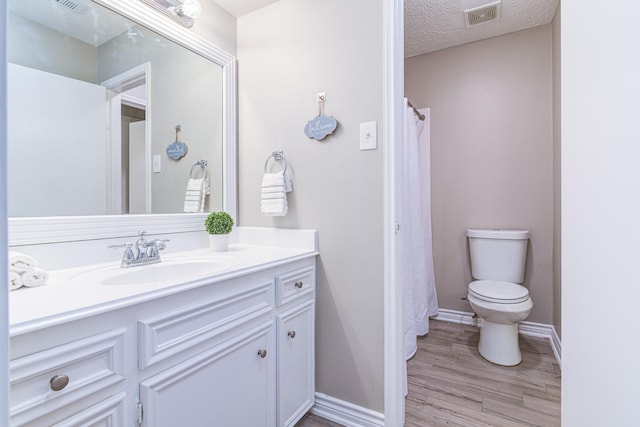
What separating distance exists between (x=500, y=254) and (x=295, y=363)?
177cm

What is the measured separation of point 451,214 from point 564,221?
1870mm

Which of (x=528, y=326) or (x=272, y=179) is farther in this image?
(x=528, y=326)

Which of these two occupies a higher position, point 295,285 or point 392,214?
point 392,214

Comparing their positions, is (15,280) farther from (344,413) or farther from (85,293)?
(344,413)

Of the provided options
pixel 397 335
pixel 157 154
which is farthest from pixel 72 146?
pixel 397 335

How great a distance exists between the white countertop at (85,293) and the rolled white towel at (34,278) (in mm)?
16

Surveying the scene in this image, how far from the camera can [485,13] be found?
2.08m

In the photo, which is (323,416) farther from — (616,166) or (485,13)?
(485,13)

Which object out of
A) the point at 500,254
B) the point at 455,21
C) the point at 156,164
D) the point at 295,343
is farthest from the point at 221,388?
the point at 455,21

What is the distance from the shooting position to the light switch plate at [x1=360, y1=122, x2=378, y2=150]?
1339 mm

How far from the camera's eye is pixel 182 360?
85cm

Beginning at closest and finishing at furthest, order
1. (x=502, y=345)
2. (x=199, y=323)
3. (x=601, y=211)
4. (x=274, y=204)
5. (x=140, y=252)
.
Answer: (x=601, y=211), (x=199, y=323), (x=140, y=252), (x=274, y=204), (x=502, y=345)

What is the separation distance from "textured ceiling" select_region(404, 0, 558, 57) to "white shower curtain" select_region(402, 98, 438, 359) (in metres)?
0.64

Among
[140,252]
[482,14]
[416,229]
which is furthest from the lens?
[416,229]
